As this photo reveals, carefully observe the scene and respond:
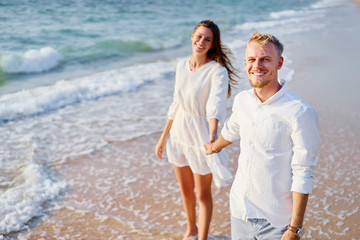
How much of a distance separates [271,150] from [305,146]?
0.21 metres

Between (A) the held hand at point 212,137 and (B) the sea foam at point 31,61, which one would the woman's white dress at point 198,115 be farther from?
(B) the sea foam at point 31,61

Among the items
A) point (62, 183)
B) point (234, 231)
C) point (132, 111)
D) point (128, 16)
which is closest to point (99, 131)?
point (132, 111)

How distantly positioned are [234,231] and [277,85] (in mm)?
913

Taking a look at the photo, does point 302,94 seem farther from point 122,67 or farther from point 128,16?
point 128,16

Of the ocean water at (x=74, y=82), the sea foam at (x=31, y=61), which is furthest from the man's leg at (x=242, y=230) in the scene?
the sea foam at (x=31, y=61)

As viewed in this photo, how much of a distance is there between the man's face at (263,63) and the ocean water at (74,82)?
273 centimetres

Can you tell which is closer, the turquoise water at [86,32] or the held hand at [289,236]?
the held hand at [289,236]

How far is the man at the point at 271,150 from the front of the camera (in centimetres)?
215

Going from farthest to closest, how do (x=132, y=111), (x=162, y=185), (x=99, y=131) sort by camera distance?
(x=132, y=111) → (x=99, y=131) → (x=162, y=185)

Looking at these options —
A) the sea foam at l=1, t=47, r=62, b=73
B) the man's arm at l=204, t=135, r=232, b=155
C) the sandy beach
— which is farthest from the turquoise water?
the man's arm at l=204, t=135, r=232, b=155

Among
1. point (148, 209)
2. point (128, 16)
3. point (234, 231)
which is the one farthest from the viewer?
point (128, 16)

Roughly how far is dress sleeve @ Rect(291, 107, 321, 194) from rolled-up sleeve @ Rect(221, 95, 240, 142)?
→ 1.50ft

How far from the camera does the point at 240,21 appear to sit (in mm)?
25125

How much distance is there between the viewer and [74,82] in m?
11.1
